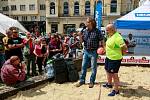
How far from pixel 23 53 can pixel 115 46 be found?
421cm

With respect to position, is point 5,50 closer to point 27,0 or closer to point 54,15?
point 54,15

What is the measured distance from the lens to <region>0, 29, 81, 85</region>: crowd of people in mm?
9070

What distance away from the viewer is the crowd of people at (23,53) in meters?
9.07

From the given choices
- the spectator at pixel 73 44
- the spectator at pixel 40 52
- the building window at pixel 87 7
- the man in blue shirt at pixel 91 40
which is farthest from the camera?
the building window at pixel 87 7

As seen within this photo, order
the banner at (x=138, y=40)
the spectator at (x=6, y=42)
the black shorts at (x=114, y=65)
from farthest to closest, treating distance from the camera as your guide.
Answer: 1. the banner at (x=138, y=40)
2. the spectator at (x=6, y=42)
3. the black shorts at (x=114, y=65)

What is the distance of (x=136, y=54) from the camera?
1458 centimetres

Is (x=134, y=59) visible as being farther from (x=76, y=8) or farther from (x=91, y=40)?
(x=76, y=8)

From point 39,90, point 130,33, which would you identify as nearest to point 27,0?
point 130,33

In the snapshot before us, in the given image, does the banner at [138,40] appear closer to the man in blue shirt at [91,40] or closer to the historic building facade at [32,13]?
the man in blue shirt at [91,40]

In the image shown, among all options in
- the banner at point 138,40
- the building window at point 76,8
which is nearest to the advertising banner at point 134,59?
the banner at point 138,40

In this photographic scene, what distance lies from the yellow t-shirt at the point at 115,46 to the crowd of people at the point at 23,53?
2.43 metres

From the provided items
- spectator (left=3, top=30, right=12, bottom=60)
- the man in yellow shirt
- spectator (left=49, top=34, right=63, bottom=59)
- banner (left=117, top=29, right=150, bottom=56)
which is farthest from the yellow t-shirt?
banner (left=117, top=29, right=150, bottom=56)

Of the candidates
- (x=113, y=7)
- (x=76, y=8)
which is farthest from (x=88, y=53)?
(x=76, y=8)

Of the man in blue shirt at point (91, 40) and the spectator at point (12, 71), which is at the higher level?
the man in blue shirt at point (91, 40)
